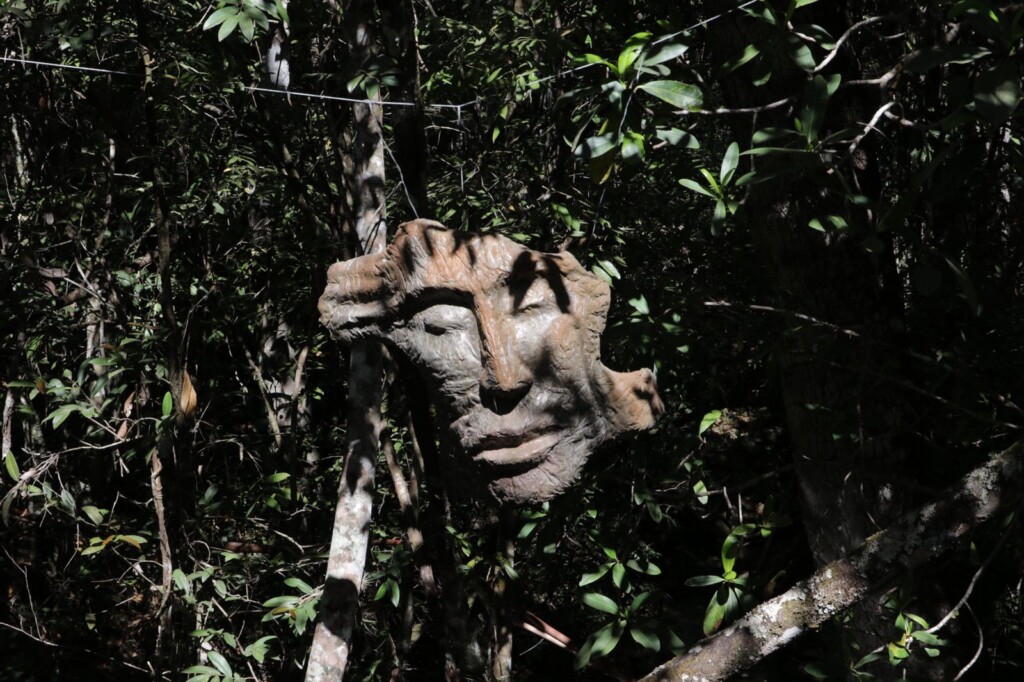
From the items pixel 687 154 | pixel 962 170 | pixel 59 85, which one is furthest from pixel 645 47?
pixel 59 85

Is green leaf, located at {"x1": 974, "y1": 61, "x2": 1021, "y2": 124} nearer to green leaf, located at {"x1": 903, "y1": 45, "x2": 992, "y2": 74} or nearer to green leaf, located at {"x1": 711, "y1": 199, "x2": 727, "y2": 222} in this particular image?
green leaf, located at {"x1": 903, "y1": 45, "x2": 992, "y2": 74}

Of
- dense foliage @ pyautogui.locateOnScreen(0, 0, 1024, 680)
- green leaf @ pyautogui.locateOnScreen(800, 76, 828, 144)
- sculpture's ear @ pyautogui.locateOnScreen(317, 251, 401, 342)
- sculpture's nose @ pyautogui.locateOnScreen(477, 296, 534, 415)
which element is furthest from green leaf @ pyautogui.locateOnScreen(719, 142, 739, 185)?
sculpture's ear @ pyautogui.locateOnScreen(317, 251, 401, 342)

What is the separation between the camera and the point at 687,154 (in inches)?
130

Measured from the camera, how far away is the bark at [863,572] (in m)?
2.12

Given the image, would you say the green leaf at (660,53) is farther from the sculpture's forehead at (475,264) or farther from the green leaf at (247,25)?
the green leaf at (247,25)

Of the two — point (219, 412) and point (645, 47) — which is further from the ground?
point (645, 47)

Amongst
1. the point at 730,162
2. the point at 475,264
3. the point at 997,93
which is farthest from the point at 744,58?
the point at 475,264

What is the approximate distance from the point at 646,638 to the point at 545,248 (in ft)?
4.16

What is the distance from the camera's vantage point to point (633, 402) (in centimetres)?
205

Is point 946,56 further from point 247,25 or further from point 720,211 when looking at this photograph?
point 247,25

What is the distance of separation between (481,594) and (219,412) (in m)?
1.58

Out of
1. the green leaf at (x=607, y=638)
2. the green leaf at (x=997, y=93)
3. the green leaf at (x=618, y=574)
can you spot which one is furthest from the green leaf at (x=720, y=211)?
the green leaf at (x=607, y=638)

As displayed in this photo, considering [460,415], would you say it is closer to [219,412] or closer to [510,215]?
[510,215]

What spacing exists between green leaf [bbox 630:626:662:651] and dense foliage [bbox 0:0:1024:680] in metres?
0.01
